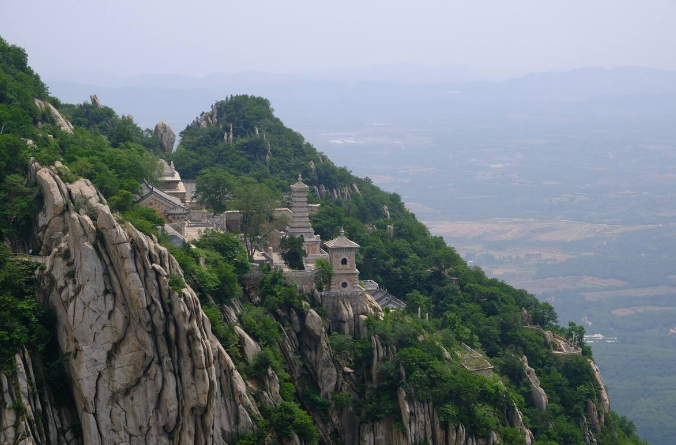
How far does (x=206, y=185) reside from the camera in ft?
250

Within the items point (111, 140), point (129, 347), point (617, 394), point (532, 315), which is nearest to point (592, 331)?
point (617, 394)

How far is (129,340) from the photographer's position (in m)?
49.0

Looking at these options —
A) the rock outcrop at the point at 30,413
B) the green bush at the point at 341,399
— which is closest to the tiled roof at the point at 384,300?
the green bush at the point at 341,399

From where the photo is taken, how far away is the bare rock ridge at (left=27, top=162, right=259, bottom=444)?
1901 inches

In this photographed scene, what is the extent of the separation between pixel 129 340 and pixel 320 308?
14401 millimetres

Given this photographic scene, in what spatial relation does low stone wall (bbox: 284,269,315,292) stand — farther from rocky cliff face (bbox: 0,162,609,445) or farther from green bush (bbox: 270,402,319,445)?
rocky cliff face (bbox: 0,162,609,445)

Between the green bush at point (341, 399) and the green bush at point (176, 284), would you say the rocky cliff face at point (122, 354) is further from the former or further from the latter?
the green bush at point (341, 399)

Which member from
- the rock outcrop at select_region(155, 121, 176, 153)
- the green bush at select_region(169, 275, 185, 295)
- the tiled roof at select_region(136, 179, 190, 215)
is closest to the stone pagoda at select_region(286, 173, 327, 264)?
the tiled roof at select_region(136, 179, 190, 215)

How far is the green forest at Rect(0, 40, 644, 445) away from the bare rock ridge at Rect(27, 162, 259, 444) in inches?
45.6

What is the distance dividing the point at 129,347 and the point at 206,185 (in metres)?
28.3

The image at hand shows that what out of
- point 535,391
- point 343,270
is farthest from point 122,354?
point 535,391

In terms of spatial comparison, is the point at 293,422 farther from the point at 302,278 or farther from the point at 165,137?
the point at 165,137

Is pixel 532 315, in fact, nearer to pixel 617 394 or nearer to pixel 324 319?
pixel 324 319

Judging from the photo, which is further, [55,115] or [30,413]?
[55,115]
